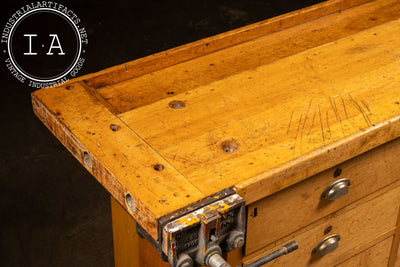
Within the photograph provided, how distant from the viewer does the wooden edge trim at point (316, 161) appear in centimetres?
149

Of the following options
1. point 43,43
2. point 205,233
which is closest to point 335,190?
point 205,233

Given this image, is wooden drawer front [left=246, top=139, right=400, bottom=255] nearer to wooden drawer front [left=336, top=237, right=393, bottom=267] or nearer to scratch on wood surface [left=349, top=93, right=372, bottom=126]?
scratch on wood surface [left=349, top=93, right=372, bottom=126]

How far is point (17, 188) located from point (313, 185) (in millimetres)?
1960

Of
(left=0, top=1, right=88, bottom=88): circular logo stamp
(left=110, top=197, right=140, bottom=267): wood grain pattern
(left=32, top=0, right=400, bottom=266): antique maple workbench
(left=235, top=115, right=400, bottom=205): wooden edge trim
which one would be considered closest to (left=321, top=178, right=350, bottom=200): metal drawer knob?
(left=32, top=0, right=400, bottom=266): antique maple workbench

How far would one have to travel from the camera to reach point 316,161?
1.57 metres

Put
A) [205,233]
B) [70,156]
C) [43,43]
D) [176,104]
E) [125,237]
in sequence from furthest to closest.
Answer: [43,43] < [70,156] < [125,237] < [176,104] < [205,233]

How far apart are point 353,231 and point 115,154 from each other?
78cm

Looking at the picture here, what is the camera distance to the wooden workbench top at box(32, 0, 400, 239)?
4.97 feet

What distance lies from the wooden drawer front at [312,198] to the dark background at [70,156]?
1.39 metres

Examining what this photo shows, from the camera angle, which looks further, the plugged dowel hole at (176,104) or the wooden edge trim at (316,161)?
the plugged dowel hole at (176,104)

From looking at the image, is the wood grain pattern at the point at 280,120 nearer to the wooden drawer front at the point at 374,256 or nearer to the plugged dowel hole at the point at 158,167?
the plugged dowel hole at the point at 158,167

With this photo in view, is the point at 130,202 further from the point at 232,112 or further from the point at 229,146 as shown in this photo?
the point at 232,112

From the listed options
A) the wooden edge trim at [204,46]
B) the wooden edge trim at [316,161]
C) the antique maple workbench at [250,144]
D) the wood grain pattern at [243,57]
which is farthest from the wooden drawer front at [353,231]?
the wooden edge trim at [204,46]

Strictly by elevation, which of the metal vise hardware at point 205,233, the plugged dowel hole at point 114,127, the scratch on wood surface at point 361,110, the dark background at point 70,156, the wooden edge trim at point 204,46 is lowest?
the dark background at point 70,156
